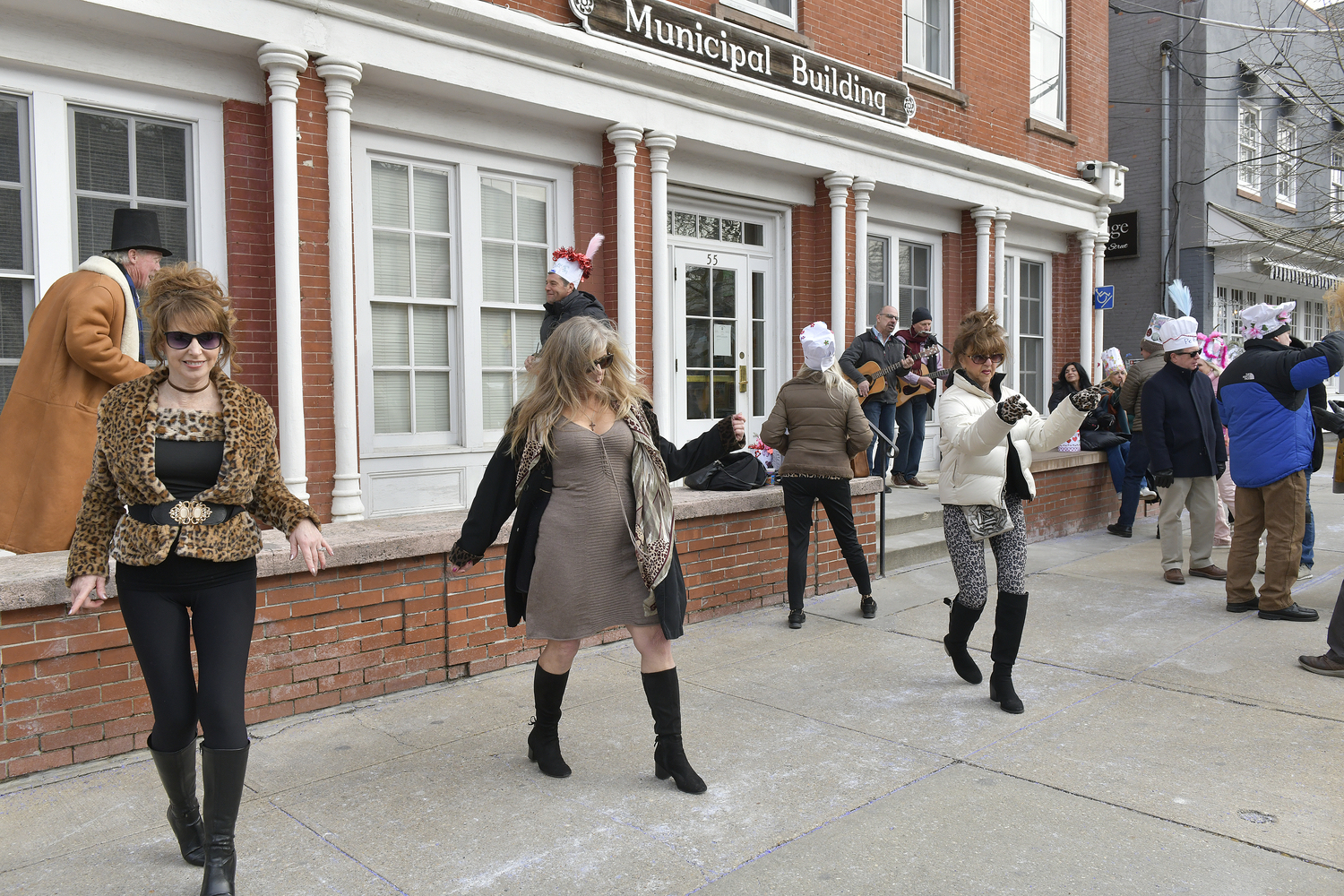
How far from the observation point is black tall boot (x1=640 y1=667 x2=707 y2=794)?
3.73 meters

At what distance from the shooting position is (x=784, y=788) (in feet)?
12.4

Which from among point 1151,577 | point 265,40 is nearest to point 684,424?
point 1151,577

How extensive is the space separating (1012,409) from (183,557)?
3183 millimetres

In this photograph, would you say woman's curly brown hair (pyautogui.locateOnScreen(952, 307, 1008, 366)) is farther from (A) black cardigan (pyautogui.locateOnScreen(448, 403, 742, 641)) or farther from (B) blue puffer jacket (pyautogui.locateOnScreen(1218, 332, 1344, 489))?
(B) blue puffer jacket (pyautogui.locateOnScreen(1218, 332, 1344, 489))

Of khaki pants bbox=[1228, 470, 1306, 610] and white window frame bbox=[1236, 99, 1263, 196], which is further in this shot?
white window frame bbox=[1236, 99, 1263, 196]

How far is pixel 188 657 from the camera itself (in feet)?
10.0

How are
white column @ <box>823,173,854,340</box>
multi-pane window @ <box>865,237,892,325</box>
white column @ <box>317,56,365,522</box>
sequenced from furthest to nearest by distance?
multi-pane window @ <box>865,237,892,325</box> → white column @ <box>823,173,854,340</box> → white column @ <box>317,56,365,522</box>

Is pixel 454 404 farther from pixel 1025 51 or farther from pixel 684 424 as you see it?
pixel 1025 51

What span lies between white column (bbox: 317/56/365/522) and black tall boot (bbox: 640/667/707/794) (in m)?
3.43

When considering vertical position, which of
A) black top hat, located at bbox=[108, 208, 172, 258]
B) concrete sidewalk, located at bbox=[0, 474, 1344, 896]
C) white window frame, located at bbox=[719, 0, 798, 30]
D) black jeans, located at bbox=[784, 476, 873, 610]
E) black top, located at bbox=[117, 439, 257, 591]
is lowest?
concrete sidewalk, located at bbox=[0, 474, 1344, 896]

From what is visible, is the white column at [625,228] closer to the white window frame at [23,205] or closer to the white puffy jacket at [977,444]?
the white puffy jacket at [977,444]

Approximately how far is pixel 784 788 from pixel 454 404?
4530 mm

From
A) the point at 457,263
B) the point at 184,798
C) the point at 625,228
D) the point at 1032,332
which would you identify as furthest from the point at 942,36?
the point at 184,798

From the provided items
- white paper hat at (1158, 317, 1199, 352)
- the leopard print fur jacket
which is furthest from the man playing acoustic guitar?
the leopard print fur jacket
